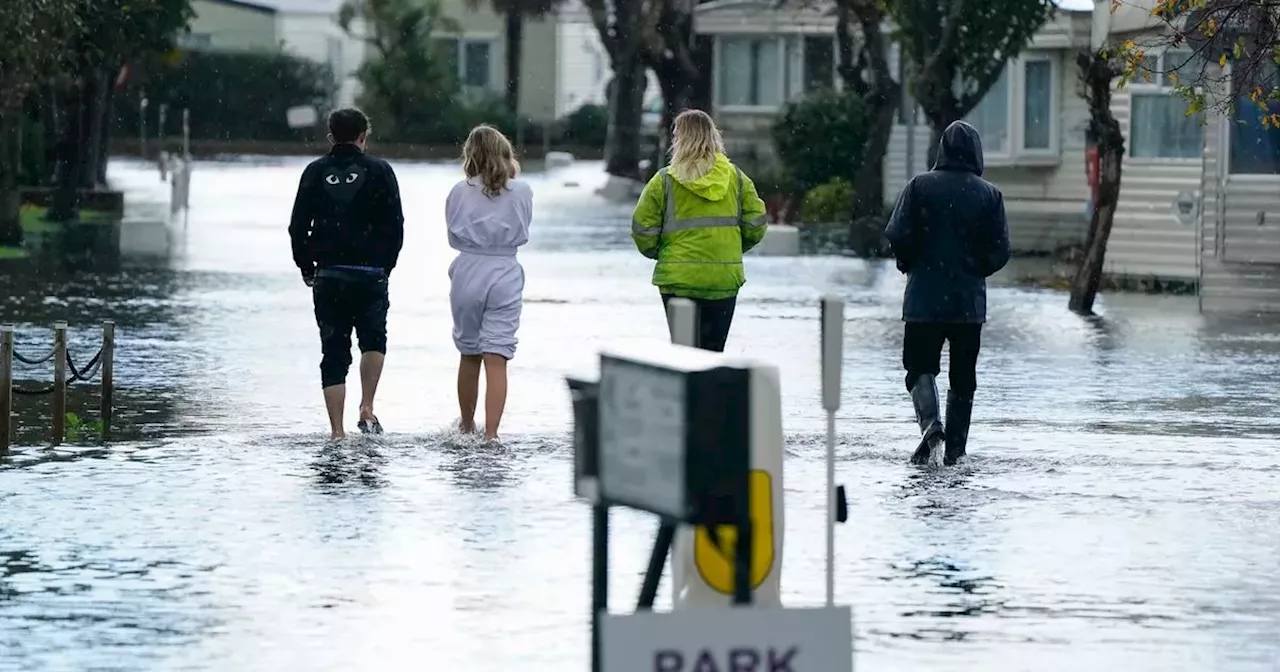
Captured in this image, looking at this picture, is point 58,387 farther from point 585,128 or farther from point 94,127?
point 585,128

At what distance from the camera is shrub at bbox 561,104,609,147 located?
85125 millimetres

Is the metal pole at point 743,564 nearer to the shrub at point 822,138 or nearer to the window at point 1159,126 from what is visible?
the window at point 1159,126

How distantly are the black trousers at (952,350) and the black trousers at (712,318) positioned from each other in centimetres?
105

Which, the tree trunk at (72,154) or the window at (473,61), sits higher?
the window at (473,61)

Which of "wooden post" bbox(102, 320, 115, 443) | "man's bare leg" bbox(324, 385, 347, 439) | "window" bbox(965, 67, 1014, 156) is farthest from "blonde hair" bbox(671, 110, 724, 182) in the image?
"window" bbox(965, 67, 1014, 156)

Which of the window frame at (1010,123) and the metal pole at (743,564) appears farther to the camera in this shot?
the window frame at (1010,123)

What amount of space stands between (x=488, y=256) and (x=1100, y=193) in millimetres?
12283

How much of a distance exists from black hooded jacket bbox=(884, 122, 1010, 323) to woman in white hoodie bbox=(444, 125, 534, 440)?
201 centimetres

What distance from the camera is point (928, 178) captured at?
41.4ft

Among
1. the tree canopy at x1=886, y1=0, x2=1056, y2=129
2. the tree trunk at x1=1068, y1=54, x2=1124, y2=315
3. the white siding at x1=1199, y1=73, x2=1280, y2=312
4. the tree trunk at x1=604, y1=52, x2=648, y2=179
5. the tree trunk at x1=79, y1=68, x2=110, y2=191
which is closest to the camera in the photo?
the tree trunk at x1=1068, y1=54, x2=1124, y2=315

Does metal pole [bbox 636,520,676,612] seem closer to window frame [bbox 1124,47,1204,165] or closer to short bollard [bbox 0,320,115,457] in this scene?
short bollard [bbox 0,320,115,457]

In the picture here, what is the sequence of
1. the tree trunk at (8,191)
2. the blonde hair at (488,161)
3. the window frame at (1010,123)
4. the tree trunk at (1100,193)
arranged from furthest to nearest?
the window frame at (1010,123)
the tree trunk at (8,191)
the tree trunk at (1100,193)
the blonde hair at (488,161)

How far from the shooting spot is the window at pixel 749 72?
193 feet

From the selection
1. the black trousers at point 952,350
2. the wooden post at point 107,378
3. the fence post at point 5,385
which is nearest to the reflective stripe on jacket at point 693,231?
the black trousers at point 952,350
